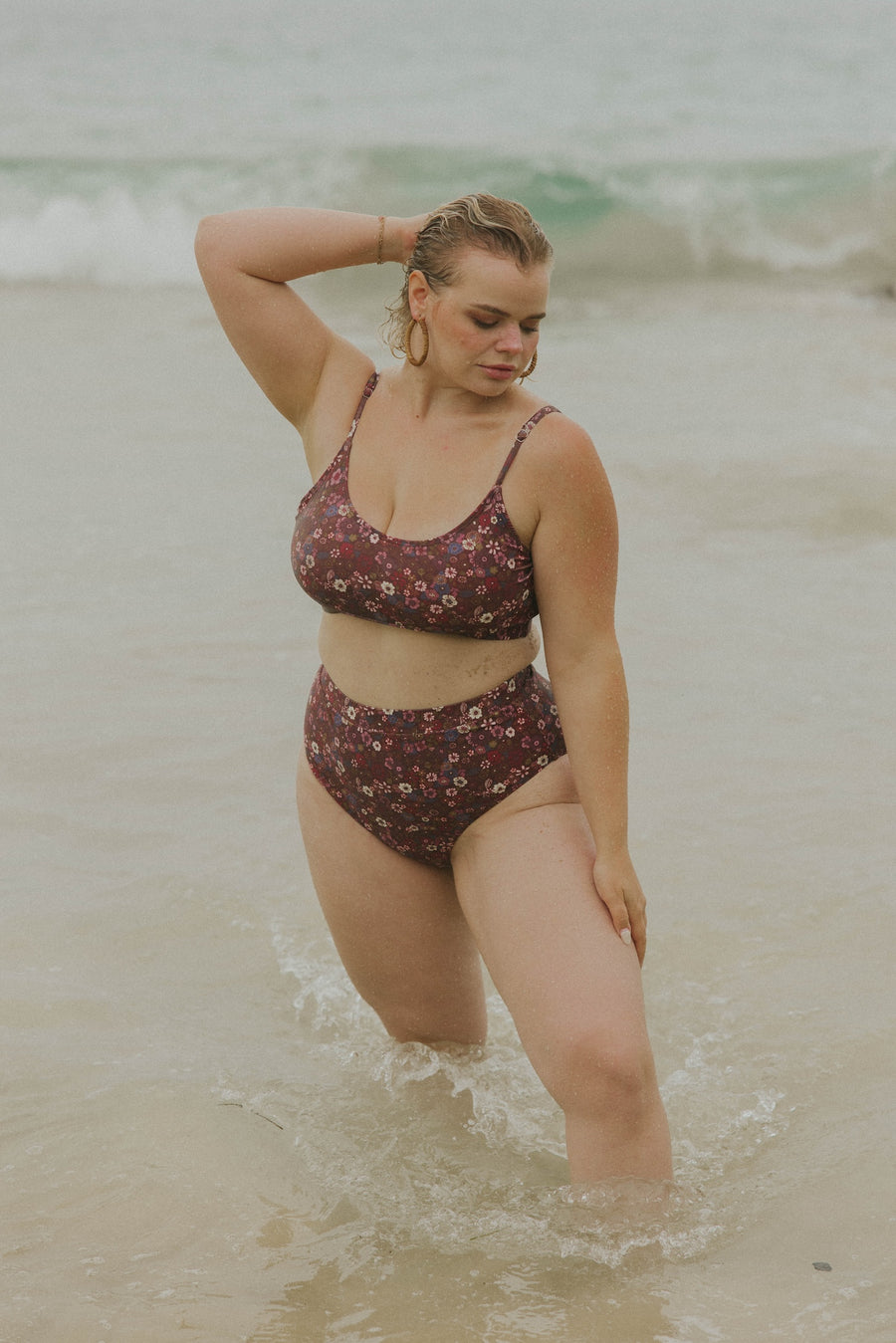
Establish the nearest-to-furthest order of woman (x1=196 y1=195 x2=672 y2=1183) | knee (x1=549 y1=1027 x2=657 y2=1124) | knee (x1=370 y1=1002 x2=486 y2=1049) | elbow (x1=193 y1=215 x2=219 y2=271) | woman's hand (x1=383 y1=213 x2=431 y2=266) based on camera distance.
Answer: knee (x1=549 y1=1027 x2=657 y2=1124) < woman (x1=196 y1=195 x2=672 y2=1183) < woman's hand (x1=383 y1=213 x2=431 y2=266) < elbow (x1=193 y1=215 x2=219 y2=271) < knee (x1=370 y1=1002 x2=486 y2=1049)

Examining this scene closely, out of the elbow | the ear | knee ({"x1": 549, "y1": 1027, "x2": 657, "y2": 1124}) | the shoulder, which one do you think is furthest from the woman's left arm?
the elbow

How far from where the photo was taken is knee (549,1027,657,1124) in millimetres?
2832

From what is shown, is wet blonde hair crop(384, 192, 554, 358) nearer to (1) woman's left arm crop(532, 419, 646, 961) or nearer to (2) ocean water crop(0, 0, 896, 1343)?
(1) woman's left arm crop(532, 419, 646, 961)

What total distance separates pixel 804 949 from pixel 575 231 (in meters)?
13.7

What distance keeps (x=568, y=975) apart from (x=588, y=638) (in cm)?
64

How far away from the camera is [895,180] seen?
59.6 feet

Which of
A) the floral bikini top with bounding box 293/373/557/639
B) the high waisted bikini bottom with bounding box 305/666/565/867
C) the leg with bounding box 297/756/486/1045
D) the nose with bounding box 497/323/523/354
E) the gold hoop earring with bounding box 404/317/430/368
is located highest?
the nose with bounding box 497/323/523/354

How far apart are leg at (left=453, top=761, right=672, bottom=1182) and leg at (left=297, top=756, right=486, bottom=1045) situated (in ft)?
0.84

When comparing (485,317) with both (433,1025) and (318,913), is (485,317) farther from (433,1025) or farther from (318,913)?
(318,913)

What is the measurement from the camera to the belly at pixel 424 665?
10.2ft

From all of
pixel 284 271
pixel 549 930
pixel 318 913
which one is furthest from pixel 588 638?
pixel 318 913

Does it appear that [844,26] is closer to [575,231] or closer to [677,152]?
[677,152]

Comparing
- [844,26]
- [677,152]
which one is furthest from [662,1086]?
[844,26]

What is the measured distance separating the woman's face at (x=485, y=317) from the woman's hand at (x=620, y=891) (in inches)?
37.5
